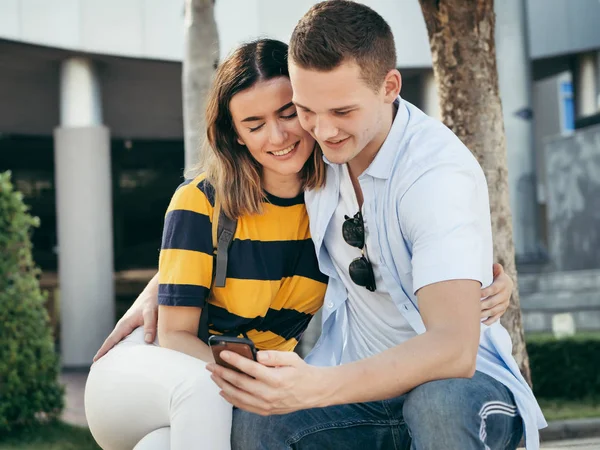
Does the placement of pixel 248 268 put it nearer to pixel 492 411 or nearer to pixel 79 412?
pixel 492 411

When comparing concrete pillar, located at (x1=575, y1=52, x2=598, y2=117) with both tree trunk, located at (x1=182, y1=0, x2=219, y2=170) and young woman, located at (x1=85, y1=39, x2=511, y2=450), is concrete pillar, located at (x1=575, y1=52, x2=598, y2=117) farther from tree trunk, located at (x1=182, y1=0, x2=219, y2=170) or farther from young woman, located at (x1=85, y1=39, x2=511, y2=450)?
young woman, located at (x1=85, y1=39, x2=511, y2=450)

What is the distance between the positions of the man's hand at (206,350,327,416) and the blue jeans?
29cm

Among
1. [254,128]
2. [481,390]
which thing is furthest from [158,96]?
[481,390]

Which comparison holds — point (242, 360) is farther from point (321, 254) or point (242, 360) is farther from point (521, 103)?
point (521, 103)

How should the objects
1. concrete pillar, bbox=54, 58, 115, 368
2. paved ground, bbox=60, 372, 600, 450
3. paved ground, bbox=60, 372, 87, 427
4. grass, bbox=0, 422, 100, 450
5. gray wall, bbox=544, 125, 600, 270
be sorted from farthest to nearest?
concrete pillar, bbox=54, 58, 115, 368 < gray wall, bbox=544, 125, 600, 270 < paved ground, bbox=60, 372, 87, 427 < grass, bbox=0, 422, 100, 450 < paved ground, bbox=60, 372, 600, 450

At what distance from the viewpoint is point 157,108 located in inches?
577

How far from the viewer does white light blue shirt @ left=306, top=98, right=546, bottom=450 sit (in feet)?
8.04

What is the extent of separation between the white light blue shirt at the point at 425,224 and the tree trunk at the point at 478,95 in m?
1.71

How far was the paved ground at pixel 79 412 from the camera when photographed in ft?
18.2

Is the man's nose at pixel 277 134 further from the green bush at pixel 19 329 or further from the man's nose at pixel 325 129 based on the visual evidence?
the green bush at pixel 19 329

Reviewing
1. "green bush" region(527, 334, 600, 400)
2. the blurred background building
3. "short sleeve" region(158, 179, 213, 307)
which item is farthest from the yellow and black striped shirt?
the blurred background building

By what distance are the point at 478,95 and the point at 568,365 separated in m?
4.22

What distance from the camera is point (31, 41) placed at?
11297 mm

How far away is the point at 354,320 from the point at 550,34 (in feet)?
41.4
